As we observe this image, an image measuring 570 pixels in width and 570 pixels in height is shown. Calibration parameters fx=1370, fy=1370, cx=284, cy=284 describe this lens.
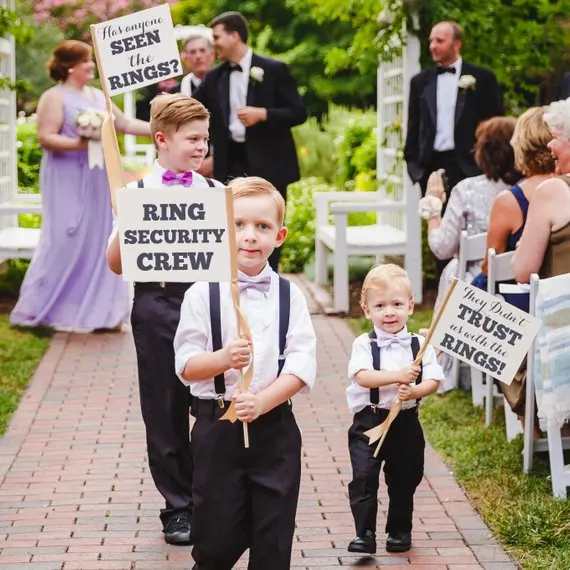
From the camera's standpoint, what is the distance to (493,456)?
691cm

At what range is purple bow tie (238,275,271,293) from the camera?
4215 mm

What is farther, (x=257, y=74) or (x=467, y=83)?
(x=467, y=83)

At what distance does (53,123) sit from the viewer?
10.8m

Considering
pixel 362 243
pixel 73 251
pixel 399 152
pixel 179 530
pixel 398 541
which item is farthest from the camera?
pixel 399 152

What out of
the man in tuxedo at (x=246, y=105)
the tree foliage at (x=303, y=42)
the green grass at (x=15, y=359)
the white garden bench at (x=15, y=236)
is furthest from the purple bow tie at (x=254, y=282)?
the tree foliage at (x=303, y=42)

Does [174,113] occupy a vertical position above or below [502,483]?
above

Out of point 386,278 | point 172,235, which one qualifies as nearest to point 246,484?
point 172,235

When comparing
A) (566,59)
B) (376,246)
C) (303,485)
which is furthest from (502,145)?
(566,59)

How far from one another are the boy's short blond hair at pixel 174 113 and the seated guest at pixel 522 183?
2159 mm

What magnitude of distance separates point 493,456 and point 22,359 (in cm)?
419

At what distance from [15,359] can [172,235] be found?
6.03 meters

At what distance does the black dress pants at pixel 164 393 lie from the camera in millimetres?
5500

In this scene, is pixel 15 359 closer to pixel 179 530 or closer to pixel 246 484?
pixel 179 530

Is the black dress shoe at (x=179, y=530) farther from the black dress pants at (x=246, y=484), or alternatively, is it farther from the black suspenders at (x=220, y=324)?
the black suspenders at (x=220, y=324)
